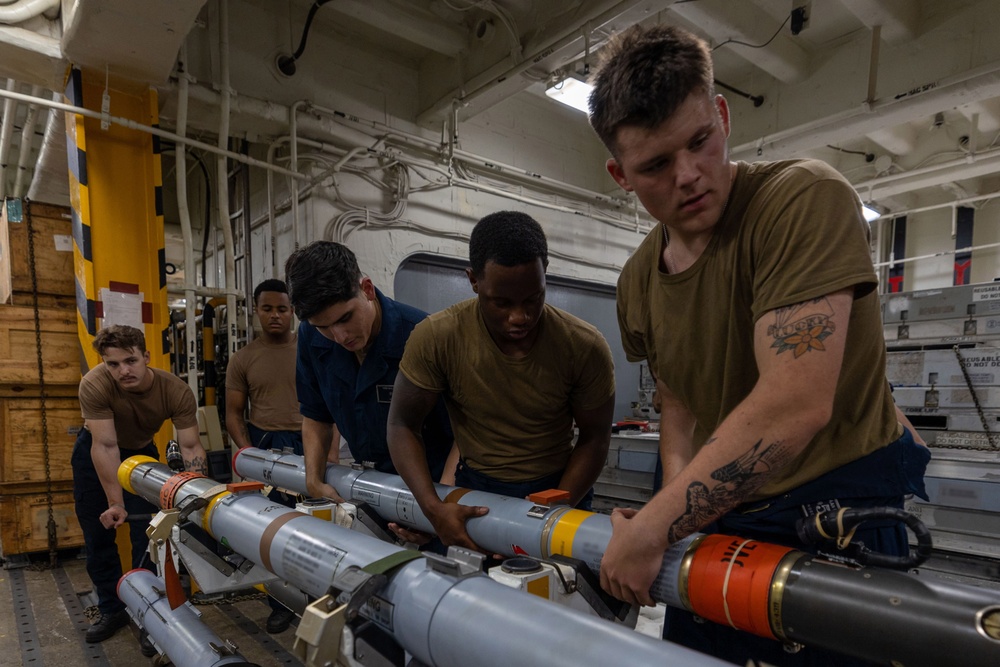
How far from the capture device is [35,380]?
10.7ft

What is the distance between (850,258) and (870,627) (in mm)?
435

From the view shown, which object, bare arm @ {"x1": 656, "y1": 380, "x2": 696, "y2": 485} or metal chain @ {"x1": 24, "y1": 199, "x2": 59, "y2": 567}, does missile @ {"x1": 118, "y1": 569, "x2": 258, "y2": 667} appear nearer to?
bare arm @ {"x1": 656, "y1": 380, "x2": 696, "y2": 485}

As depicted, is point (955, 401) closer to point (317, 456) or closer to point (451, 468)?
point (451, 468)

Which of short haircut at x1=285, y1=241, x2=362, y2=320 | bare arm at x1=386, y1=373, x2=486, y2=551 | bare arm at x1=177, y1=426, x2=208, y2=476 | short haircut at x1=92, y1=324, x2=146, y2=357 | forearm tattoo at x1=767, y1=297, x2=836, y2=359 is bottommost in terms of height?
bare arm at x1=177, y1=426, x2=208, y2=476

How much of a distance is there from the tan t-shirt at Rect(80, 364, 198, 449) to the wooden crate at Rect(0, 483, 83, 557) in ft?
3.84

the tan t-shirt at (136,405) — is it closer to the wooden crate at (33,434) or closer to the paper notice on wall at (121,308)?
the paper notice on wall at (121,308)

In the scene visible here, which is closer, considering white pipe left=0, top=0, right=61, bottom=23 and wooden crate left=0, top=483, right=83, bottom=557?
white pipe left=0, top=0, right=61, bottom=23

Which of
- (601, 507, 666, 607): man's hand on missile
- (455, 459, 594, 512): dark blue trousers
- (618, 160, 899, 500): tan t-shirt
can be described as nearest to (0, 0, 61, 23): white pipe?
(455, 459, 594, 512): dark blue trousers

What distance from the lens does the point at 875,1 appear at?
335cm

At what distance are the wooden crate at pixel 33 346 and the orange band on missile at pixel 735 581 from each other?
3.86 meters

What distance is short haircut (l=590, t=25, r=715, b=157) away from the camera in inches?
30.0

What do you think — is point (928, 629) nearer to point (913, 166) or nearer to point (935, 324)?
point (935, 324)

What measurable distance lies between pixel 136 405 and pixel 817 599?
2867 mm

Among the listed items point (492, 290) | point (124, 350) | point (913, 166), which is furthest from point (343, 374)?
point (913, 166)
